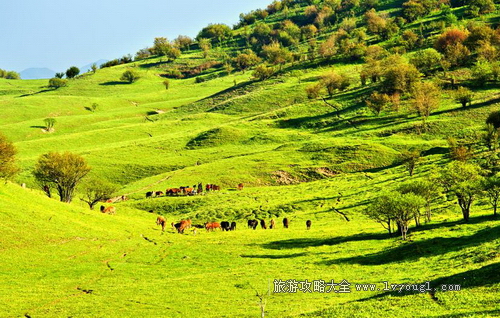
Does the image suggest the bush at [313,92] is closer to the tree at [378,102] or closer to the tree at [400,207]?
the tree at [378,102]

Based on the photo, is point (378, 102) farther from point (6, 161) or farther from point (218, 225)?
point (6, 161)

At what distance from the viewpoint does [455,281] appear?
25.6m

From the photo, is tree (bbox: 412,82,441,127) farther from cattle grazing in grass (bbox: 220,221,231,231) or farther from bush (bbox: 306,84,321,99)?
cattle grazing in grass (bbox: 220,221,231,231)

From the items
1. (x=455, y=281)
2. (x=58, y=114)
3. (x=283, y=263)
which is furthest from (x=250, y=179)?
(x=58, y=114)

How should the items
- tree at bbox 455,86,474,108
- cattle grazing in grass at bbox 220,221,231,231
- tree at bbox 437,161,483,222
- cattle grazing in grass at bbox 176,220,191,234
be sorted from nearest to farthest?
tree at bbox 437,161,483,222
cattle grazing in grass at bbox 176,220,191,234
cattle grazing in grass at bbox 220,221,231,231
tree at bbox 455,86,474,108

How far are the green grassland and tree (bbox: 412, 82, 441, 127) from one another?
235cm

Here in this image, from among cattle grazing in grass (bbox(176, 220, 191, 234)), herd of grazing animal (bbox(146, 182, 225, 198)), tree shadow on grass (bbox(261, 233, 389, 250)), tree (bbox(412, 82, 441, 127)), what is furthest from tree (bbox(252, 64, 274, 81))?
tree shadow on grass (bbox(261, 233, 389, 250))

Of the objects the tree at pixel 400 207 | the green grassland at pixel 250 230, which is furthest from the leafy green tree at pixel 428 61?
the tree at pixel 400 207

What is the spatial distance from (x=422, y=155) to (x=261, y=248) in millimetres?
52274

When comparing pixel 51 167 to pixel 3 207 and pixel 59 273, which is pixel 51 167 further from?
pixel 59 273

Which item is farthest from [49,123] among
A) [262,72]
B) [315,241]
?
[315,241]

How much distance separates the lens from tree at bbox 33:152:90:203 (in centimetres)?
6278

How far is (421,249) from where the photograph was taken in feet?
119

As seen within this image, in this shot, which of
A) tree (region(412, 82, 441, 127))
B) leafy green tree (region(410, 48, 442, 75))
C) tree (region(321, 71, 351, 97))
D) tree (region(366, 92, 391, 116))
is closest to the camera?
tree (region(412, 82, 441, 127))
